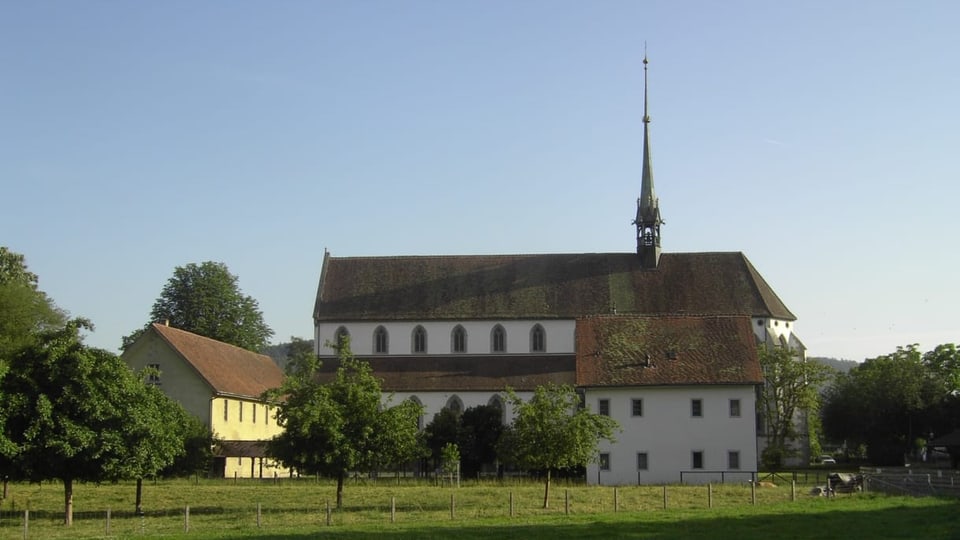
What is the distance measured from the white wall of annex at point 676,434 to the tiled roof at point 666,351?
0.63m

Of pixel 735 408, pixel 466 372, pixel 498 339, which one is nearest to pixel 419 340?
pixel 466 372

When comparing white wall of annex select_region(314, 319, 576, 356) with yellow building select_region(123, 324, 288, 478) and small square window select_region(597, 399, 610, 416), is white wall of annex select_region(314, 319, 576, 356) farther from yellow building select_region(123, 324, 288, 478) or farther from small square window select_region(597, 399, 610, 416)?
small square window select_region(597, 399, 610, 416)

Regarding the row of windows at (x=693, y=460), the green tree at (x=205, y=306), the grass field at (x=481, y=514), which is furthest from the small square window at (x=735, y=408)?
the green tree at (x=205, y=306)

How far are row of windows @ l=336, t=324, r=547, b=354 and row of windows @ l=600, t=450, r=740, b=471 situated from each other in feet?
62.0

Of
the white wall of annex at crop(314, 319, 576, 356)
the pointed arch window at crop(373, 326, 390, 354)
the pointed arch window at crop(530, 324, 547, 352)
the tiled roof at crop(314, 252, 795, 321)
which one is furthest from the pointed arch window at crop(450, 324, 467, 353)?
the pointed arch window at crop(530, 324, 547, 352)

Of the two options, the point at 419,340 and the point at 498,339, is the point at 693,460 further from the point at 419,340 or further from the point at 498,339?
the point at 419,340

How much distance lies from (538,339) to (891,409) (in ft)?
74.1

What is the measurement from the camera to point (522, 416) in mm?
41469

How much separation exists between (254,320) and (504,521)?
5831cm

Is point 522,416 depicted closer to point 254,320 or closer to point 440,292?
point 440,292

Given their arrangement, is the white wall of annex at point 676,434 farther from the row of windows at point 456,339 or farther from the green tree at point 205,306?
the green tree at point 205,306

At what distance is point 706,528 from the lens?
29.3 meters

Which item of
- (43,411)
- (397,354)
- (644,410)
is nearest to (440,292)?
(397,354)

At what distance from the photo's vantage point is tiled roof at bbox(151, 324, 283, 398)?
2394 inches
